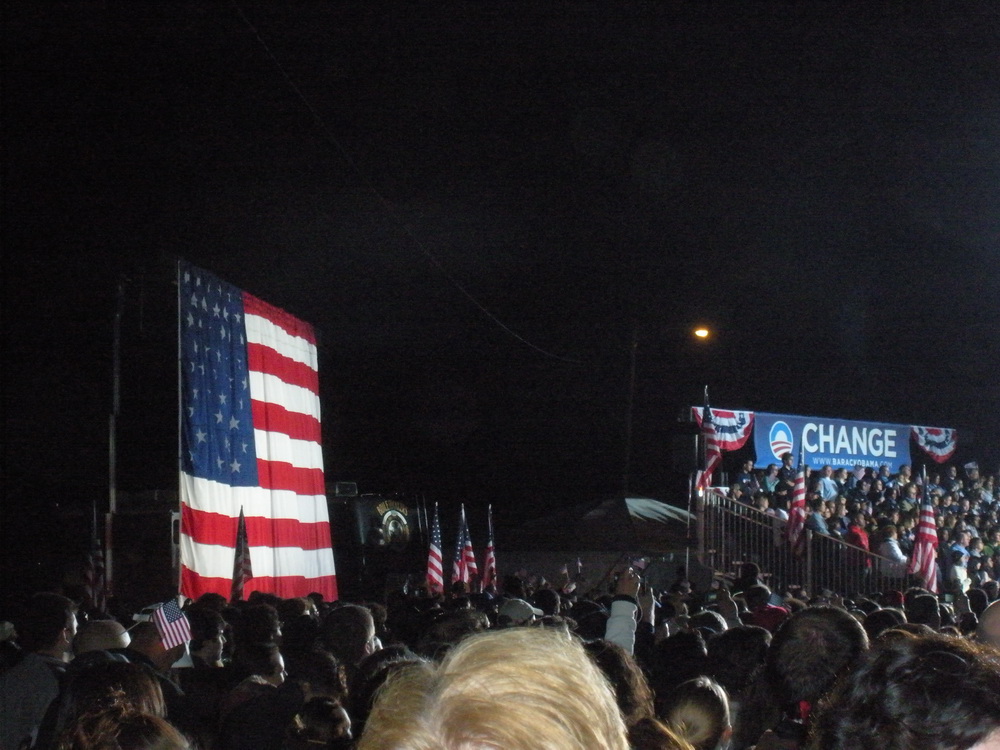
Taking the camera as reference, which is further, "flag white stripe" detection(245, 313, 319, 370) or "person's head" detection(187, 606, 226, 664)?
"flag white stripe" detection(245, 313, 319, 370)

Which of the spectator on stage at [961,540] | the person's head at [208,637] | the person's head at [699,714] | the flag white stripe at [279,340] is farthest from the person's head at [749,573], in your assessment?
the spectator on stage at [961,540]

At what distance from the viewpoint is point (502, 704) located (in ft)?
4.21

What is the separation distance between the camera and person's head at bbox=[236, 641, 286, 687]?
16.4 feet

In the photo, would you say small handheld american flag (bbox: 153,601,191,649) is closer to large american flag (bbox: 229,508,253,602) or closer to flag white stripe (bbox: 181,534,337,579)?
large american flag (bbox: 229,508,253,602)

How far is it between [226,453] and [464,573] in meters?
4.96

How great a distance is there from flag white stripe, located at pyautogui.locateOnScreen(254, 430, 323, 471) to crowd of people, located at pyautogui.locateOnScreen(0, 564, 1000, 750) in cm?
651

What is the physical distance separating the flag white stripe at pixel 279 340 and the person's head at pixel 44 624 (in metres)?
9.65

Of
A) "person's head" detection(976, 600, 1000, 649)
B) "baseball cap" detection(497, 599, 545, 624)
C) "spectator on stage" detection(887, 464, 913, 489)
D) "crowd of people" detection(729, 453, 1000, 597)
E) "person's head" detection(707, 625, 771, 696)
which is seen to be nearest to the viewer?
"person's head" detection(976, 600, 1000, 649)

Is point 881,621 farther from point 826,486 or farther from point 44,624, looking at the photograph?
point 826,486

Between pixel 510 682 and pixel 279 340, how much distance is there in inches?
592

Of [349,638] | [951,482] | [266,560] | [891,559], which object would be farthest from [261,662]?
[951,482]

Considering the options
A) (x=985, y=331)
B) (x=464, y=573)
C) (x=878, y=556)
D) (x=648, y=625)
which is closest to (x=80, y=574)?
(x=464, y=573)

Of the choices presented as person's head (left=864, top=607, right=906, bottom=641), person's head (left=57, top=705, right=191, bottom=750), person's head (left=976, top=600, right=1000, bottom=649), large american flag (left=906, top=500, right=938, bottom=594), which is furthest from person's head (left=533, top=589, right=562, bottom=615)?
large american flag (left=906, top=500, right=938, bottom=594)

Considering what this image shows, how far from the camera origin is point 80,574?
1301 centimetres
